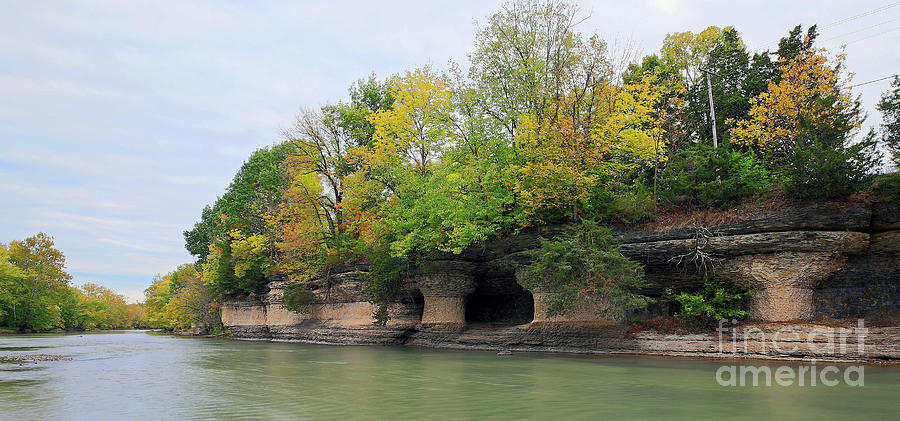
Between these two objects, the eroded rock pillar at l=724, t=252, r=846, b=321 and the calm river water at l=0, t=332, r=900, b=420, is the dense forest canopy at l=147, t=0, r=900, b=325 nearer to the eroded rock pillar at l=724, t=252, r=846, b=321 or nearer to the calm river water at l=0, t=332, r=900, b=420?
the eroded rock pillar at l=724, t=252, r=846, b=321

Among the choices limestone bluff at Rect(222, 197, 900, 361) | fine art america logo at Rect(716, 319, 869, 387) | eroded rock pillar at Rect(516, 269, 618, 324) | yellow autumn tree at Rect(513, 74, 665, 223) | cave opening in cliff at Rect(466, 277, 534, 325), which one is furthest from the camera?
cave opening in cliff at Rect(466, 277, 534, 325)

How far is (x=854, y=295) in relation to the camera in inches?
770

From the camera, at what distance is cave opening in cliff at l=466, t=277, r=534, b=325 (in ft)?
101

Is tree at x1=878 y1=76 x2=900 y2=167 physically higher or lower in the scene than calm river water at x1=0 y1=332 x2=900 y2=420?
higher

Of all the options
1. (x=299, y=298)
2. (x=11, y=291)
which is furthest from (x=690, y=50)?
(x=11, y=291)

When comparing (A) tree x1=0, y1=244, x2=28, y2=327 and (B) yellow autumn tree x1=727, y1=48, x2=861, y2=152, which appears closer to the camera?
(B) yellow autumn tree x1=727, y1=48, x2=861, y2=152

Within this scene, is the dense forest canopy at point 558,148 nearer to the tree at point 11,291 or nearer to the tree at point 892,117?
the tree at point 892,117

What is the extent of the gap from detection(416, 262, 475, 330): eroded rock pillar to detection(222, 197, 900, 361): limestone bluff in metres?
0.06

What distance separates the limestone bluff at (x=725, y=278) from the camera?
19125mm

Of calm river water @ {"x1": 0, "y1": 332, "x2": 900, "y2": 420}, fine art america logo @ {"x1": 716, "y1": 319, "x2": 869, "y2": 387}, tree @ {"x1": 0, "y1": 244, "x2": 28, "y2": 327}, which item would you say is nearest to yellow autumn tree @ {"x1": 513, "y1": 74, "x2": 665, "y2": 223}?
fine art america logo @ {"x1": 716, "y1": 319, "x2": 869, "y2": 387}

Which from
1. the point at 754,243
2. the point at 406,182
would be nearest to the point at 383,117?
the point at 406,182

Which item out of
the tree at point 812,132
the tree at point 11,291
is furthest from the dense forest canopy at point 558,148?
the tree at point 11,291

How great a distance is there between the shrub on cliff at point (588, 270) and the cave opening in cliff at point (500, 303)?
24.1 feet

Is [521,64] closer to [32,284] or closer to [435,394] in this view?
[435,394]
